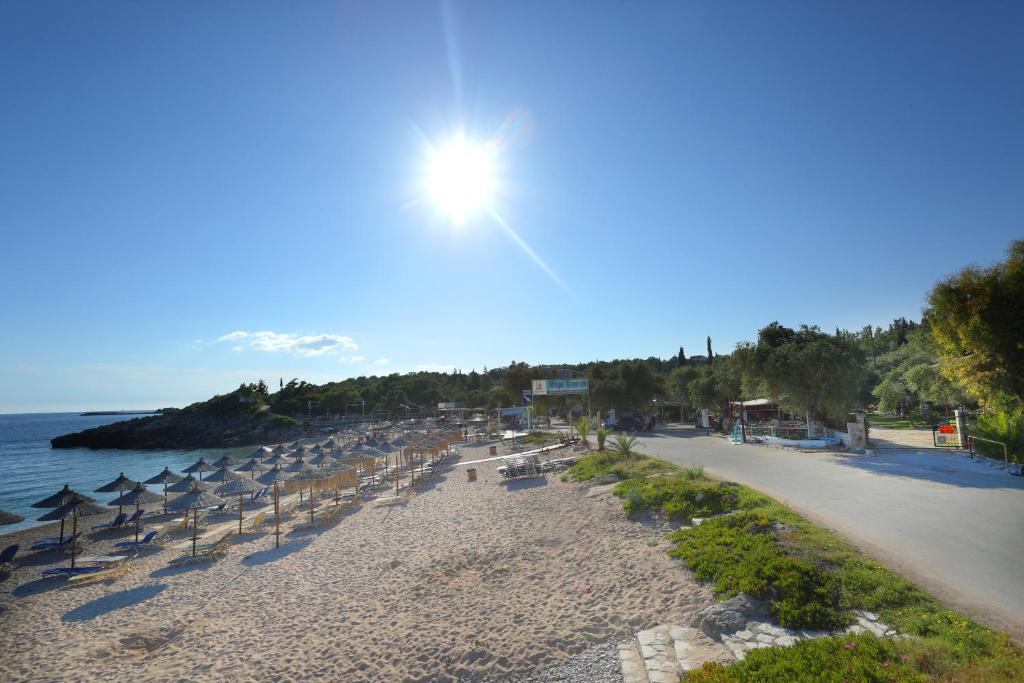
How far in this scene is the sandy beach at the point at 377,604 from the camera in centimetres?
810

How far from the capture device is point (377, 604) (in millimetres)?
10688

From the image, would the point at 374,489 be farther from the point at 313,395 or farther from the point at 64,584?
the point at 313,395

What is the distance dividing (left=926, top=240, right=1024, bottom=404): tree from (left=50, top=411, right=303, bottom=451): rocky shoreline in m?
83.4

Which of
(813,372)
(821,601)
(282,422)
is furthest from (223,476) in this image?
(282,422)

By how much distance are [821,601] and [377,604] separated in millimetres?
8656

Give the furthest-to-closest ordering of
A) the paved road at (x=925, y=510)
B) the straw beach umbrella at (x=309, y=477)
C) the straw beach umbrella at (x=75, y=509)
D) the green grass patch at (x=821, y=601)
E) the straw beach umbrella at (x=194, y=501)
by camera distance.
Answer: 1. the straw beach umbrella at (x=309, y=477)
2. the straw beach umbrella at (x=194, y=501)
3. the straw beach umbrella at (x=75, y=509)
4. the paved road at (x=925, y=510)
5. the green grass patch at (x=821, y=601)

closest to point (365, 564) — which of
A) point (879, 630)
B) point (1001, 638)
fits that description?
point (879, 630)

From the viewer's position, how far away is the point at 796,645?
18.6ft

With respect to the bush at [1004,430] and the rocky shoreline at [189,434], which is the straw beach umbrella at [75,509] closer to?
the bush at [1004,430]

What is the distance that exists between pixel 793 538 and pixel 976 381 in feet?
32.3

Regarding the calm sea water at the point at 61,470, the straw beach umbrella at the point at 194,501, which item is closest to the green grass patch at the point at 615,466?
the straw beach umbrella at the point at 194,501

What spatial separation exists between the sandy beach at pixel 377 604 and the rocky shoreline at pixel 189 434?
6888cm

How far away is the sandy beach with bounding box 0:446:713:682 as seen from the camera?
8.10 meters

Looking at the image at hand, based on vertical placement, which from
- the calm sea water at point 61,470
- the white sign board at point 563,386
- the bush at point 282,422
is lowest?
the calm sea water at point 61,470
